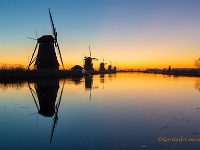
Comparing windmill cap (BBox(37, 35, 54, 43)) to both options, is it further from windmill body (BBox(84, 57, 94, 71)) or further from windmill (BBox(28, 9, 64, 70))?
windmill body (BBox(84, 57, 94, 71))

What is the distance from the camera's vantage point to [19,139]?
8.05m

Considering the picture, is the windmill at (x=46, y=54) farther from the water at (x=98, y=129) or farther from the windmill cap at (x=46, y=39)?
the water at (x=98, y=129)

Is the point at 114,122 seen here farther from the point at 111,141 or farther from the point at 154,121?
the point at 111,141

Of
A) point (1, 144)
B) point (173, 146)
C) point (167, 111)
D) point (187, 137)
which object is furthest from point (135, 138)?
point (167, 111)

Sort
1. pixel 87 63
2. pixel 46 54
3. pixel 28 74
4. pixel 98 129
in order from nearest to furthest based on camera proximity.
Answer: pixel 98 129
pixel 28 74
pixel 46 54
pixel 87 63

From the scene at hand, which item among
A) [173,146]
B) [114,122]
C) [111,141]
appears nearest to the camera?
[173,146]

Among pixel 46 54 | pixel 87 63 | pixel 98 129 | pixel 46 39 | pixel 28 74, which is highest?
pixel 46 39

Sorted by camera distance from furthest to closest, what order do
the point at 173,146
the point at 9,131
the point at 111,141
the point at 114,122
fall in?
the point at 114,122 < the point at 9,131 < the point at 111,141 < the point at 173,146

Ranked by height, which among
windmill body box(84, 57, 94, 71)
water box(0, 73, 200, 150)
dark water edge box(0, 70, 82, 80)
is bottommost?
water box(0, 73, 200, 150)

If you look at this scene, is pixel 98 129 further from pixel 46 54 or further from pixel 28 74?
pixel 46 54

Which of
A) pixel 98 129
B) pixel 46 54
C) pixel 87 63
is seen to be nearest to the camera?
pixel 98 129

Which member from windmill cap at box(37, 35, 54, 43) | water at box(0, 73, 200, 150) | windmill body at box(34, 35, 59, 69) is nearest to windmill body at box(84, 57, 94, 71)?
windmill body at box(34, 35, 59, 69)

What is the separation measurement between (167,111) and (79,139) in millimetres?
7099

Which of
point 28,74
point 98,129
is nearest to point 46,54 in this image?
point 28,74
